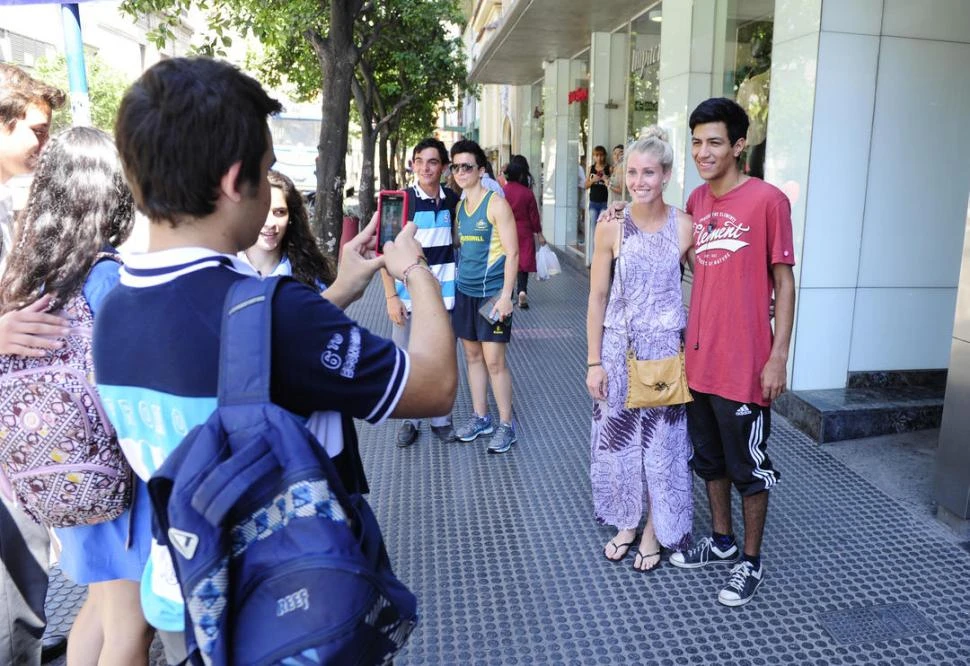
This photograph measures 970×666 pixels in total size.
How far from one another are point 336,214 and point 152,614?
7997 millimetres

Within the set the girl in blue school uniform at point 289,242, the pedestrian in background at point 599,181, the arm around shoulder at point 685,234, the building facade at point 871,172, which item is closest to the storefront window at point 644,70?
the pedestrian in background at point 599,181

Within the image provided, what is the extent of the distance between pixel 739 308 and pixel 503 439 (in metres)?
2.05

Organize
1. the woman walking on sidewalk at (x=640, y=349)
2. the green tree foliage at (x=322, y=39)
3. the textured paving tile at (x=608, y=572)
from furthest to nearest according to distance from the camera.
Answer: the green tree foliage at (x=322, y=39) < the woman walking on sidewalk at (x=640, y=349) < the textured paving tile at (x=608, y=572)

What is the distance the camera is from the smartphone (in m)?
1.98

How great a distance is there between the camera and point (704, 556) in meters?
3.19

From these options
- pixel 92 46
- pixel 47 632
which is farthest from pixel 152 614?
pixel 92 46

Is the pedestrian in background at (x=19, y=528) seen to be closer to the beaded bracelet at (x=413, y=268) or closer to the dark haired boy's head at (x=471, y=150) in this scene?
the beaded bracelet at (x=413, y=268)

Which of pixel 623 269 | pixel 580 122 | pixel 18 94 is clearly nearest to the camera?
pixel 18 94

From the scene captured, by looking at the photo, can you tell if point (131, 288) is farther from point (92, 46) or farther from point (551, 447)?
point (92, 46)

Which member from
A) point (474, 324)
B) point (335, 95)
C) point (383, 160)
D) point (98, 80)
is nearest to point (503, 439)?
point (474, 324)

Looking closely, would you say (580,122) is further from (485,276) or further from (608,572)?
→ (608,572)

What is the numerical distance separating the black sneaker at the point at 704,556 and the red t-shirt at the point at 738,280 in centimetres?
76

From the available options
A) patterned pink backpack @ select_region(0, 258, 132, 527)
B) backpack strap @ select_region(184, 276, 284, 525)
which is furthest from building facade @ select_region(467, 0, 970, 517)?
backpack strap @ select_region(184, 276, 284, 525)

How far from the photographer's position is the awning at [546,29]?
9.81m
